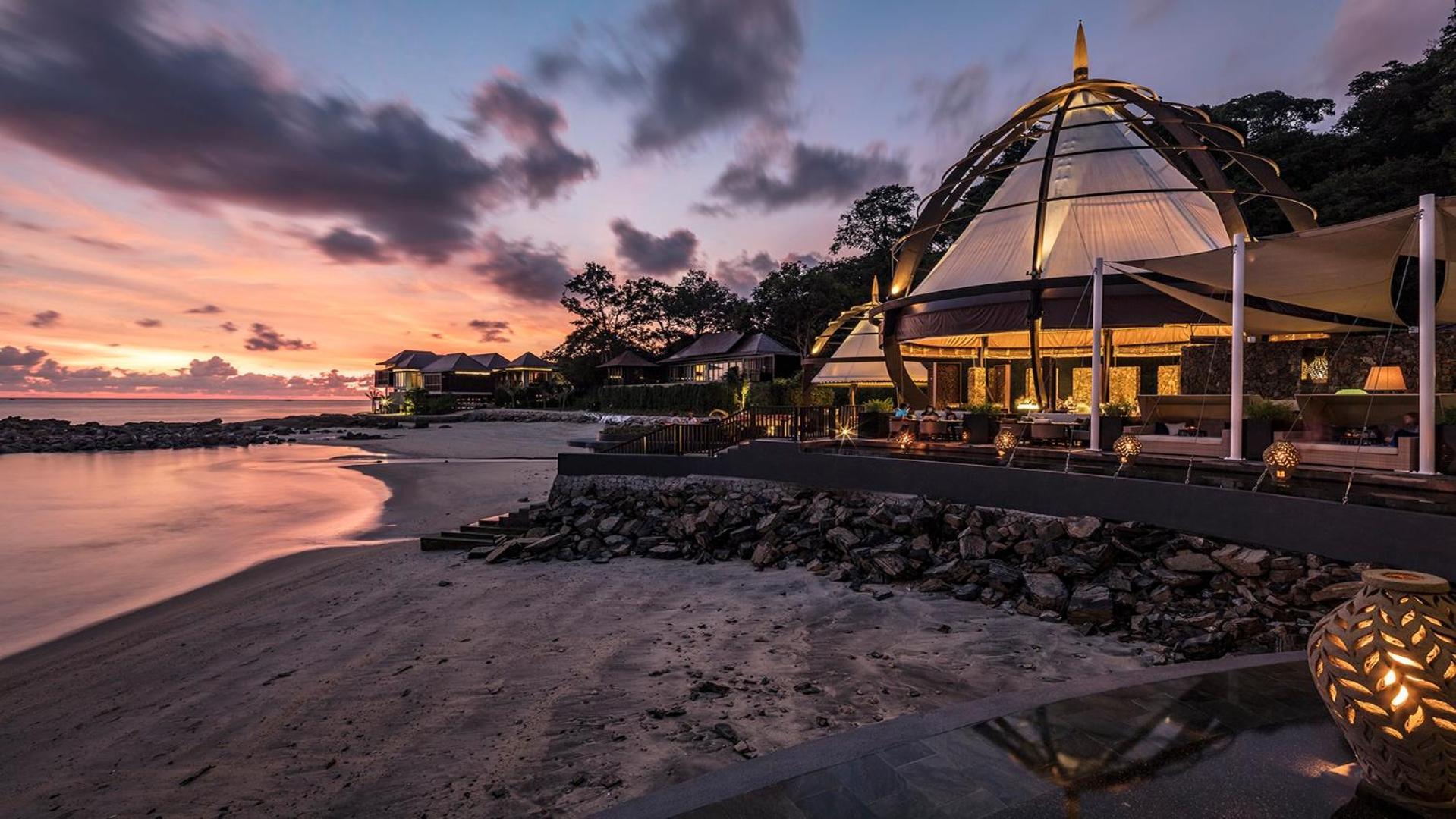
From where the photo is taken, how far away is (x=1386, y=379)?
9.63 metres

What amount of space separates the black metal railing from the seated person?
9.58 m

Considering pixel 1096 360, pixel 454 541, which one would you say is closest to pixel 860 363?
pixel 1096 360

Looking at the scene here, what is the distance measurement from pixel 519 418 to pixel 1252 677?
60.4 metres

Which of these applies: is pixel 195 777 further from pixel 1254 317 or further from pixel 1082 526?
pixel 1254 317

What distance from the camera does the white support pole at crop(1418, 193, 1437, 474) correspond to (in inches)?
269

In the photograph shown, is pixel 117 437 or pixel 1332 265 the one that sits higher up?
pixel 1332 265

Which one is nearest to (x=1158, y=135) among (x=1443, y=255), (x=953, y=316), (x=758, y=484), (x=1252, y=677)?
(x=953, y=316)

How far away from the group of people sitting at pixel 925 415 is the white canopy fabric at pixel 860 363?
758cm

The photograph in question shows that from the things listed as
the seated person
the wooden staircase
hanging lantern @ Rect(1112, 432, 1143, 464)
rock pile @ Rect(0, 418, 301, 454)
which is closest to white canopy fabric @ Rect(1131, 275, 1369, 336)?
the seated person

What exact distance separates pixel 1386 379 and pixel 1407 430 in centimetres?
142

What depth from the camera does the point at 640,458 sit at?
1602cm

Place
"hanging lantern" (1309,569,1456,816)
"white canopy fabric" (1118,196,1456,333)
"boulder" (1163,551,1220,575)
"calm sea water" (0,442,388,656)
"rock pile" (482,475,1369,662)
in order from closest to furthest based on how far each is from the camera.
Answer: "hanging lantern" (1309,569,1456,816) < "rock pile" (482,475,1369,662) < "boulder" (1163,551,1220,575) < "white canopy fabric" (1118,196,1456,333) < "calm sea water" (0,442,388,656)

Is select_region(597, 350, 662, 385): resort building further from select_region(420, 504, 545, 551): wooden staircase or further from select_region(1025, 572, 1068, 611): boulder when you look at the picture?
select_region(1025, 572, 1068, 611): boulder

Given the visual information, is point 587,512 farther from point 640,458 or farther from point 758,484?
point 758,484
